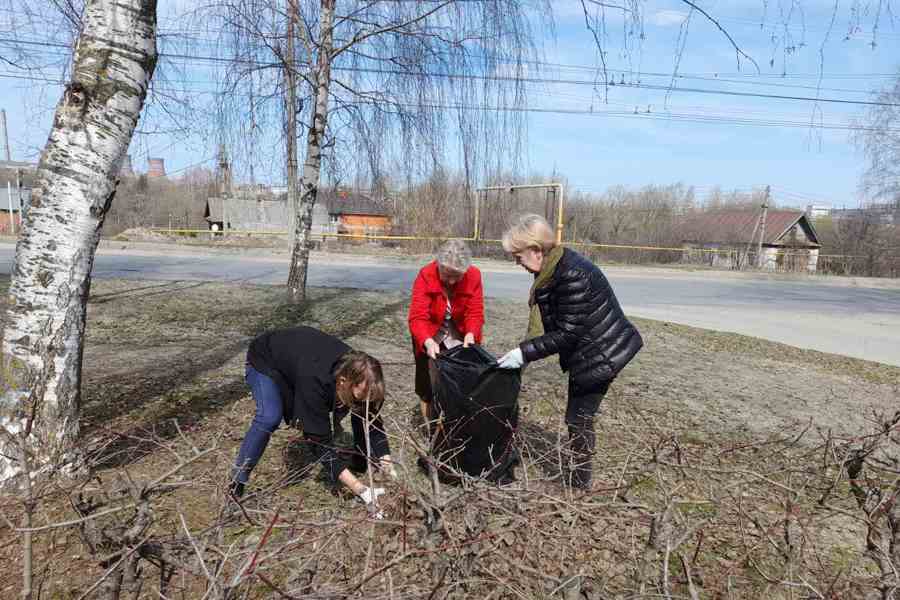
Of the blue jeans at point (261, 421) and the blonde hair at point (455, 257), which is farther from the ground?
the blonde hair at point (455, 257)

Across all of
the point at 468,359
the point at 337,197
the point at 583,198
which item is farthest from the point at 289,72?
the point at 583,198

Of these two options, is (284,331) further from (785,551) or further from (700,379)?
(700,379)

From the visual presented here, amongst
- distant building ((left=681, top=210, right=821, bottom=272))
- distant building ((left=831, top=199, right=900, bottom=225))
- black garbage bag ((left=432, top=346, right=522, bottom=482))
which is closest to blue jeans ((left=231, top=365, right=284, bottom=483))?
black garbage bag ((left=432, top=346, right=522, bottom=482))

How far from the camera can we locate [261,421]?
267cm

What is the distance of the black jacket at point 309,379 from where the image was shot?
2520 millimetres

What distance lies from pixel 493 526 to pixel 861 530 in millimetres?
2704

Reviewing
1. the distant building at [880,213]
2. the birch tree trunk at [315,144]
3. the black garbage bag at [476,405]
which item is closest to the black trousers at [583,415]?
the black garbage bag at [476,405]

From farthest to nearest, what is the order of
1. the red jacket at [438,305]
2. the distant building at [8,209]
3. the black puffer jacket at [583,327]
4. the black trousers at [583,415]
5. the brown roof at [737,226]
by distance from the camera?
the brown roof at [737,226] → the distant building at [8,209] → the red jacket at [438,305] → the black trousers at [583,415] → the black puffer jacket at [583,327]

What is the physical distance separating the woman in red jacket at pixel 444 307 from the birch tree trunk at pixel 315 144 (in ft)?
12.6

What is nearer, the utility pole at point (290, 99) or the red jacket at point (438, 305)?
the red jacket at point (438, 305)

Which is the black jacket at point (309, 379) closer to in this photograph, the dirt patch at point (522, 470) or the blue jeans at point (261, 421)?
the blue jeans at point (261, 421)

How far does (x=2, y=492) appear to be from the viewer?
2367 mm

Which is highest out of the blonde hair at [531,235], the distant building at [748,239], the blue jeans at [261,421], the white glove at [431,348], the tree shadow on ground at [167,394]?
the distant building at [748,239]

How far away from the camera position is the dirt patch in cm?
140
